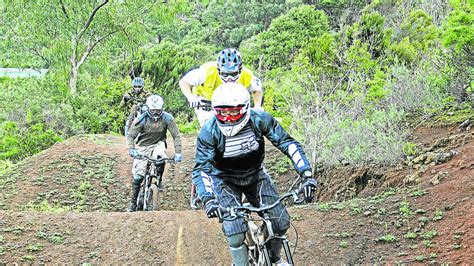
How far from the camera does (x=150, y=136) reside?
10.8m

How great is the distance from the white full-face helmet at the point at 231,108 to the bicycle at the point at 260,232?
0.71 metres

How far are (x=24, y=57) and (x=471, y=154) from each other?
63.3 feet

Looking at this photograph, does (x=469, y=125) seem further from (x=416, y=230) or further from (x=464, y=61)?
(x=416, y=230)

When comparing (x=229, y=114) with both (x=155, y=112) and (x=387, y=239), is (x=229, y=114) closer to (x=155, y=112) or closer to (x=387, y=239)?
(x=387, y=239)

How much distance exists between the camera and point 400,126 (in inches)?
436

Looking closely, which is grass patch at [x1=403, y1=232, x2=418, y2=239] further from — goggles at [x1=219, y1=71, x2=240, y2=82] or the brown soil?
goggles at [x1=219, y1=71, x2=240, y2=82]

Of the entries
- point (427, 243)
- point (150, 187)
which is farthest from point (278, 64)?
point (427, 243)

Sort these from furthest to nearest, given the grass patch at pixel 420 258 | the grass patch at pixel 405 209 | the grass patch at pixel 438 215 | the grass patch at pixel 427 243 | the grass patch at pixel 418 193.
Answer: the grass patch at pixel 418 193 < the grass patch at pixel 405 209 < the grass patch at pixel 438 215 < the grass patch at pixel 427 243 < the grass patch at pixel 420 258

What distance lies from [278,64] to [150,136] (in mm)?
18725

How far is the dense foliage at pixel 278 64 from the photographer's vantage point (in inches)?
446

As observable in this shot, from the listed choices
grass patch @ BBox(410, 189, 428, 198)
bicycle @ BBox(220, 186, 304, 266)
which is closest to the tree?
grass patch @ BBox(410, 189, 428, 198)

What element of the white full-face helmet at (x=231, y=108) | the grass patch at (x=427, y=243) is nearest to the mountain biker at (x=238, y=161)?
the white full-face helmet at (x=231, y=108)

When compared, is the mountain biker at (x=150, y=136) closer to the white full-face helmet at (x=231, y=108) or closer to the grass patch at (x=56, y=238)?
the grass patch at (x=56, y=238)

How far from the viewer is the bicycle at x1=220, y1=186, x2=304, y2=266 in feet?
16.4
